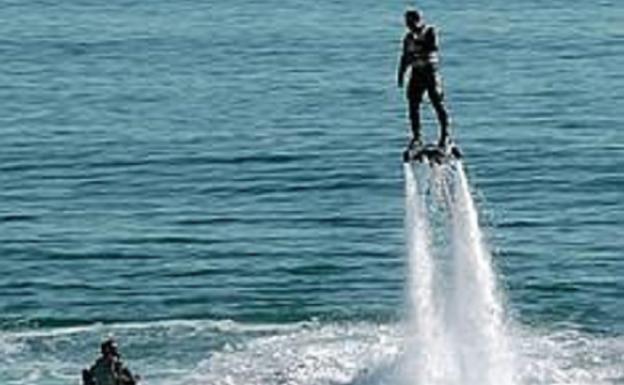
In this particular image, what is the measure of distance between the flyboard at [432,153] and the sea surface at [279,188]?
16.5 m

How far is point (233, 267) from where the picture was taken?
3465 inches

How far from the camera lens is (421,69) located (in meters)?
51.9

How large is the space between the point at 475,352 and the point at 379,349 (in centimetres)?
594

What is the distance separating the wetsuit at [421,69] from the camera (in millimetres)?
51344

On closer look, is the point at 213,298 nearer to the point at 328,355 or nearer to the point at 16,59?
the point at 328,355

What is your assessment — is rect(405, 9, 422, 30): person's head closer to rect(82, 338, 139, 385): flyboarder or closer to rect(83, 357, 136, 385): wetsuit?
rect(82, 338, 139, 385): flyboarder

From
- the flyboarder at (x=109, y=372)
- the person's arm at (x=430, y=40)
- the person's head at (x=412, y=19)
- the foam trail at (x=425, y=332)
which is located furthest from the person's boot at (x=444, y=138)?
the foam trail at (x=425, y=332)

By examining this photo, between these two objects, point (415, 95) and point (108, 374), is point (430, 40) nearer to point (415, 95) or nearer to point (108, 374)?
point (415, 95)

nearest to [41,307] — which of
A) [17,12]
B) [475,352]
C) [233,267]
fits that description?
[233,267]

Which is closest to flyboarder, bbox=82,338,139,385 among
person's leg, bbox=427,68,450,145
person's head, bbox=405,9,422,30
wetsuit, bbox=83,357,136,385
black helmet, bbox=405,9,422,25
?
wetsuit, bbox=83,357,136,385

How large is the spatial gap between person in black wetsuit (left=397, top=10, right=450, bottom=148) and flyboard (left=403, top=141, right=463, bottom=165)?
42cm

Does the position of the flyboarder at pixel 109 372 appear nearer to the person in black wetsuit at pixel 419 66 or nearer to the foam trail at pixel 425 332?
the person in black wetsuit at pixel 419 66

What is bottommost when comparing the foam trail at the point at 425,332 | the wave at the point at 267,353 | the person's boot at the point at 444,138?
the wave at the point at 267,353

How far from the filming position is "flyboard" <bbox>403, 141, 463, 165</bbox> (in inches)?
2099
